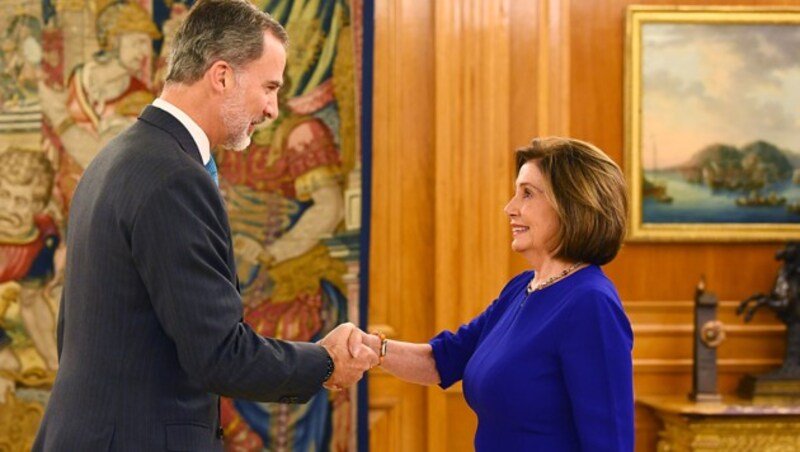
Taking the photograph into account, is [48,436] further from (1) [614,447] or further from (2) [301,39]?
(2) [301,39]

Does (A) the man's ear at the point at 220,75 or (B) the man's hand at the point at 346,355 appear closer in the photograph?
(A) the man's ear at the point at 220,75

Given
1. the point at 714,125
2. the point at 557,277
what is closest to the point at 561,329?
the point at 557,277

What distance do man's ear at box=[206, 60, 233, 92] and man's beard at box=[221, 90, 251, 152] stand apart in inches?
1.5

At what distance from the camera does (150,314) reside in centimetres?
255

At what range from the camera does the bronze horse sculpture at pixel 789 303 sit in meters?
4.89

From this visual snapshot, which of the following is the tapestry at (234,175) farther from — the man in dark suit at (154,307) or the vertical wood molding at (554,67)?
the man in dark suit at (154,307)

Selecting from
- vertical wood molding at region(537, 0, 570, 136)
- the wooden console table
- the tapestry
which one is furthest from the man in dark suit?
vertical wood molding at region(537, 0, 570, 136)

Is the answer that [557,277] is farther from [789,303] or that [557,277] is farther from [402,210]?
[789,303]

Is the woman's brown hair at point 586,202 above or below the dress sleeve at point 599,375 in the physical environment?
above

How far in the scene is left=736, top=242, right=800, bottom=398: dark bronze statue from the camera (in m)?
4.87

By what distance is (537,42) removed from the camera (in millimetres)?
5027

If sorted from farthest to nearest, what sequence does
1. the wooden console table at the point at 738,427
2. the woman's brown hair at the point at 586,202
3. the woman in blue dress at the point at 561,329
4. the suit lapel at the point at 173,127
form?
the wooden console table at the point at 738,427, the woman's brown hair at the point at 586,202, the woman in blue dress at the point at 561,329, the suit lapel at the point at 173,127

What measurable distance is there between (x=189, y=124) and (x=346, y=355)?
0.79 m

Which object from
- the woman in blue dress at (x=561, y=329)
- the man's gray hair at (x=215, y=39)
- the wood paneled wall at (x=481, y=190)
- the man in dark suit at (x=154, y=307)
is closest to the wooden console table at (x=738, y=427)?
the wood paneled wall at (x=481, y=190)
